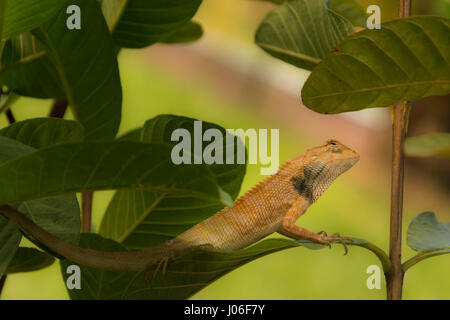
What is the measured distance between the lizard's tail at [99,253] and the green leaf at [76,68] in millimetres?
171

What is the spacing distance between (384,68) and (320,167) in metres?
0.41

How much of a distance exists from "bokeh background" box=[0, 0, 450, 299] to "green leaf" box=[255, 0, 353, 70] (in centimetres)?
178

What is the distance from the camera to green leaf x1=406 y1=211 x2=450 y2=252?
69 centimetres

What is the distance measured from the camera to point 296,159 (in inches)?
42.4

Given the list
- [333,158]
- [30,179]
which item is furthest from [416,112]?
[30,179]

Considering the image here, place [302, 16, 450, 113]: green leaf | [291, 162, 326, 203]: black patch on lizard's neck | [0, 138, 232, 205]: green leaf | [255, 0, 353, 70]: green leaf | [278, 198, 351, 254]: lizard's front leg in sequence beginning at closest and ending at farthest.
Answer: [0, 138, 232, 205]: green leaf < [302, 16, 450, 113]: green leaf < [255, 0, 353, 70]: green leaf < [278, 198, 351, 254]: lizard's front leg < [291, 162, 326, 203]: black patch on lizard's neck

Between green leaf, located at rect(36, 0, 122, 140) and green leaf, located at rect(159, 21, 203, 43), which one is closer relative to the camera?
green leaf, located at rect(36, 0, 122, 140)

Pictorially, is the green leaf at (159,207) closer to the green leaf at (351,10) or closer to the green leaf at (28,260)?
the green leaf at (28,260)

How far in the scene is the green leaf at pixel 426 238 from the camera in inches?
27.3

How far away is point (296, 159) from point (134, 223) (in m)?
0.36

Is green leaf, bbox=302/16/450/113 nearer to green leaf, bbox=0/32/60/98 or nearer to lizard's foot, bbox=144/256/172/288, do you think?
lizard's foot, bbox=144/256/172/288

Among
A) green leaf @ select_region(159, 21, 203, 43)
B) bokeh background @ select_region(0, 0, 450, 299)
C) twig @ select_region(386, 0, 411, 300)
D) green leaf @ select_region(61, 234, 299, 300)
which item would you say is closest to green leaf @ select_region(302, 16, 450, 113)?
twig @ select_region(386, 0, 411, 300)

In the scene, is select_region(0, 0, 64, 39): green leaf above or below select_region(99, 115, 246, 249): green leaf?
above

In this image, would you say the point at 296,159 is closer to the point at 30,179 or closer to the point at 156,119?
the point at 156,119
